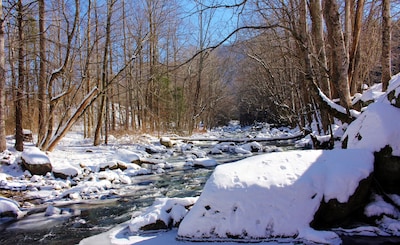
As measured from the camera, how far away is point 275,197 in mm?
4168

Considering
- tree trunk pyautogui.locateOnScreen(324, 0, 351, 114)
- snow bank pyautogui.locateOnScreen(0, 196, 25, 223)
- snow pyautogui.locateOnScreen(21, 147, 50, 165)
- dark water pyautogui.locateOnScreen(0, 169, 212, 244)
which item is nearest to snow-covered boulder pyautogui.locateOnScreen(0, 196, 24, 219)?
snow bank pyautogui.locateOnScreen(0, 196, 25, 223)

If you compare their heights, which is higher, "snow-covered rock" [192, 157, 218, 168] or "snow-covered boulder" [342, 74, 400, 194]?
"snow-covered boulder" [342, 74, 400, 194]

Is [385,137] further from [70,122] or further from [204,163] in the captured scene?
[70,122]

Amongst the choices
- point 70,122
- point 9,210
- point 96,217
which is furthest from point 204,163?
point 9,210

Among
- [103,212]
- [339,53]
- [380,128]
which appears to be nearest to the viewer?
[380,128]

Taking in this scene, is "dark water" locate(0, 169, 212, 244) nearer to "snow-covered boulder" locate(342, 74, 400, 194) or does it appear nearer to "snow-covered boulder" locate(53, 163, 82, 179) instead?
"snow-covered boulder" locate(53, 163, 82, 179)

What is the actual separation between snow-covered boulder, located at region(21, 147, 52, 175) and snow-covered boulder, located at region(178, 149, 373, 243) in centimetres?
567

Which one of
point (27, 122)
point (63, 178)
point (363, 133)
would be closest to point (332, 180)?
point (363, 133)

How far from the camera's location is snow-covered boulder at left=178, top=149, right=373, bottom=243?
399cm

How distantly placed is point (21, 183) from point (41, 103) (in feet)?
14.4

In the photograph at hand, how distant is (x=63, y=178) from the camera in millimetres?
8344

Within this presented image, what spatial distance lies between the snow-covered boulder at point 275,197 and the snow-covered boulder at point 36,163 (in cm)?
567

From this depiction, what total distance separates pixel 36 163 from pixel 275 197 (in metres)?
6.83

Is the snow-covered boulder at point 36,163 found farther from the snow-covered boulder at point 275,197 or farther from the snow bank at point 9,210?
the snow-covered boulder at point 275,197
